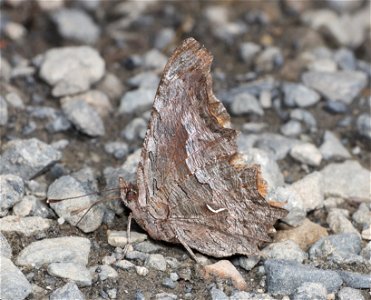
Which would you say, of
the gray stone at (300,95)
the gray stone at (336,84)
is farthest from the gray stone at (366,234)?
the gray stone at (336,84)

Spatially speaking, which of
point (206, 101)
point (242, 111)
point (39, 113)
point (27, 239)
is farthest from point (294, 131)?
point (27, 239)

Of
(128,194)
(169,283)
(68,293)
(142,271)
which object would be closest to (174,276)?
(169,283)

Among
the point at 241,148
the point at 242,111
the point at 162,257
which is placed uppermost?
the point at 242,111

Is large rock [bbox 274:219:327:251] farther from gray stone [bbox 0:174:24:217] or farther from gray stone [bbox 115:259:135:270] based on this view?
gray stone [bbox 0:174:24:217]

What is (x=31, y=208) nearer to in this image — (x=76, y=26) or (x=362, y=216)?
(x=362, y=216)

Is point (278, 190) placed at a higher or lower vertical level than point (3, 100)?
lower

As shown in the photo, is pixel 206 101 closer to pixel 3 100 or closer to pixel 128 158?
pixel 128 158
